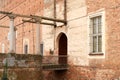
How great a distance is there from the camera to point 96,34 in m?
13.9

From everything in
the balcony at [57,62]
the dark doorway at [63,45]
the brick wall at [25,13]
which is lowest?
the balcony at [57,62]

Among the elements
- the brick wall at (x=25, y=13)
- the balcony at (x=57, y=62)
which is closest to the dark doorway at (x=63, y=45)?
the balcony at (x=57, y=62)

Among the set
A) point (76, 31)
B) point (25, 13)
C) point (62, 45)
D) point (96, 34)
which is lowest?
point (62, 45)

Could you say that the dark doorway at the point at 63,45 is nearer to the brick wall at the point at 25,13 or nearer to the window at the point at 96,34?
the window at the point at 96,34

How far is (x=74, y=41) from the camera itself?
15773 mm

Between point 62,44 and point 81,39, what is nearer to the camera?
point 81,39

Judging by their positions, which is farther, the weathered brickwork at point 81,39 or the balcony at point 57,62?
the balcony at point 57,62

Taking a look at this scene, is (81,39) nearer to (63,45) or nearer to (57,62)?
(57,62)

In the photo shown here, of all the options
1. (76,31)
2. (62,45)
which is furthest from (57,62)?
(76,31)

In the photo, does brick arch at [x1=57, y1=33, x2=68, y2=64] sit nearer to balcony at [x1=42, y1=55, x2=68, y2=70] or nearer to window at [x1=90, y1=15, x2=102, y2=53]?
balcony at [x1=42, y1=55, x2=68, y2=70]

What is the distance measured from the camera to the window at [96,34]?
13680 millimetres

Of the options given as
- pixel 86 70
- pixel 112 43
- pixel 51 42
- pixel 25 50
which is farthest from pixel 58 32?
pixel 25 50

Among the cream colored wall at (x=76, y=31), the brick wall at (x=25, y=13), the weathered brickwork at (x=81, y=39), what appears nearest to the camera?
the weathered brickwork at (x=81, y=39)

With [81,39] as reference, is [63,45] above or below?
below
